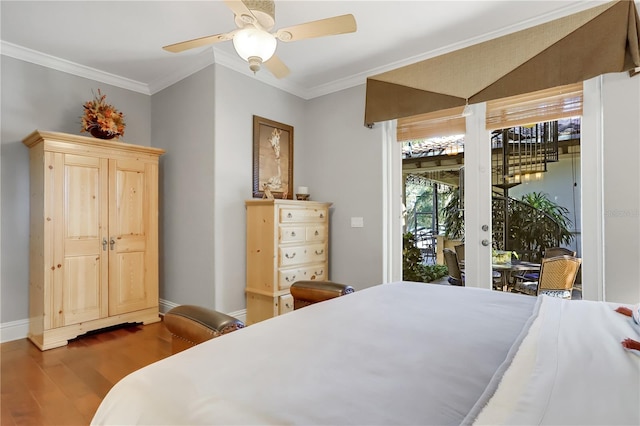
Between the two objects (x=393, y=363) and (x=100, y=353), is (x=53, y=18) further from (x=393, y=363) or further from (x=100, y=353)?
(x=393, y=363)

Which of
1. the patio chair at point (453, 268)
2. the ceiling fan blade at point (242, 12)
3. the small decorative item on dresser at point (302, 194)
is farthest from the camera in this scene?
the small decorative item on dresser at point (302, 194)

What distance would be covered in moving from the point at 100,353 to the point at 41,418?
3.03 feet

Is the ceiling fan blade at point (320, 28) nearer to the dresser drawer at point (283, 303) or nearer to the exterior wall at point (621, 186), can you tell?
the exterior wall at point (621, 186)

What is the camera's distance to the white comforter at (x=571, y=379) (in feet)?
2.07

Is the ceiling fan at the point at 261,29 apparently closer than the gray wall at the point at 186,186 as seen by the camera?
Yes

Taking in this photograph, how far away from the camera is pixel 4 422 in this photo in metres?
1.82

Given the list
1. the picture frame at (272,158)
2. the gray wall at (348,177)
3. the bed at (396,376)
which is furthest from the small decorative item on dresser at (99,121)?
the bed at (396,376)

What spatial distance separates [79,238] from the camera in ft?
10.1

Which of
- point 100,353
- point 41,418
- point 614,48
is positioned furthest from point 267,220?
point 614,48

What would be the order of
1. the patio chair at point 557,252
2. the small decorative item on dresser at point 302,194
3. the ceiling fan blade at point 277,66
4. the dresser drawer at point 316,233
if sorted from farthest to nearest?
1. the small decorative item on dresser at point 302,194
2. the dresser drawer at point 316,233
3. the patio chair at point 557,252
4. the ceiling fan blade at point 277,66

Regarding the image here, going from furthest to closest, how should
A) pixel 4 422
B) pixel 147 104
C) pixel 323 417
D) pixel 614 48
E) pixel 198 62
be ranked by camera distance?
1. pixel 147 104
2. pixel 198 62
3. pixel 614 48
4. pixel 4 422
5. pixel 323 417

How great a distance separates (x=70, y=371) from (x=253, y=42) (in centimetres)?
265

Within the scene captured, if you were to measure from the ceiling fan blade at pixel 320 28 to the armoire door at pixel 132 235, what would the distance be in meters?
2.36

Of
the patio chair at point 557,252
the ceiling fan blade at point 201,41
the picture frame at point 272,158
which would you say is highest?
the ceiling fan blade at point 201,41
